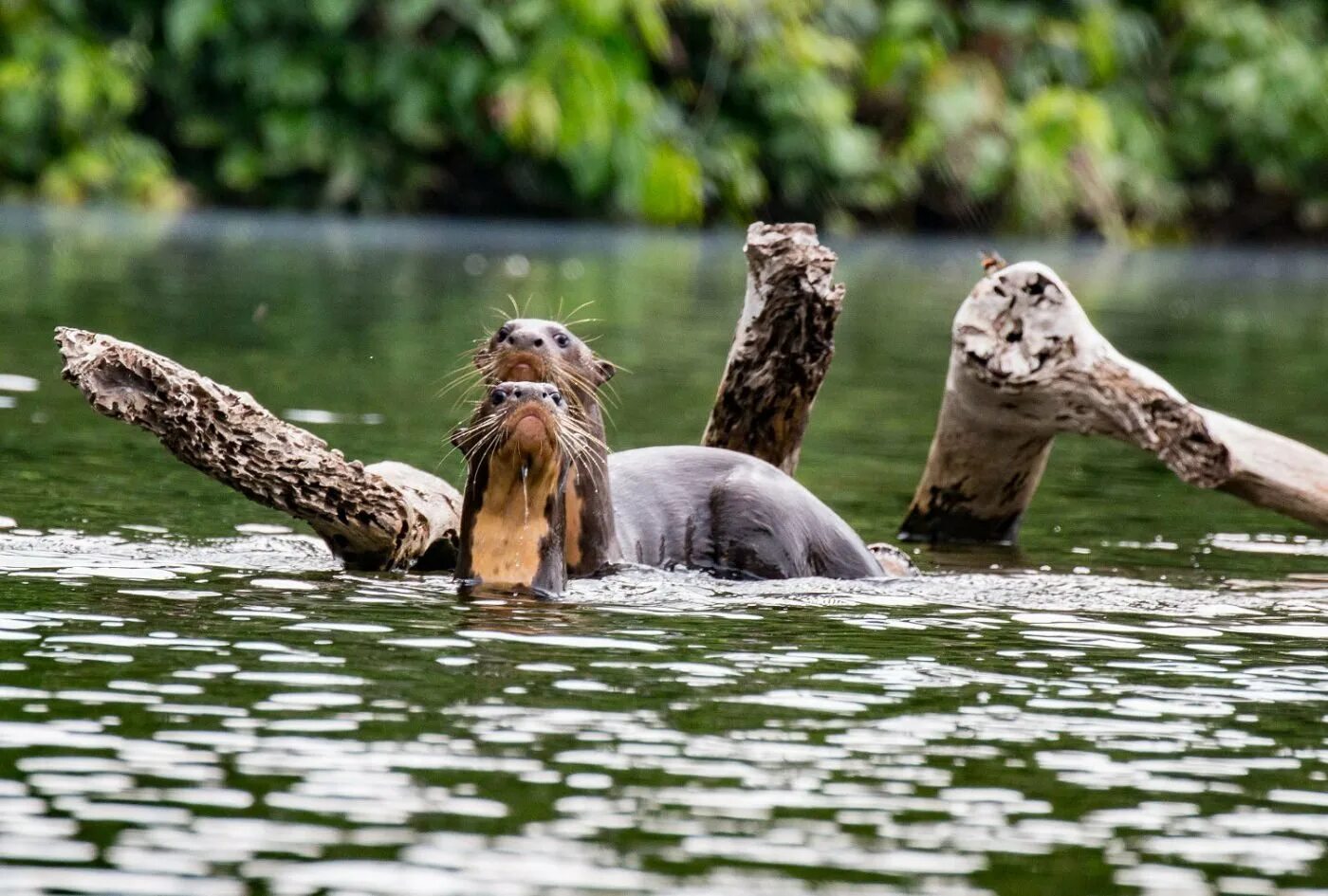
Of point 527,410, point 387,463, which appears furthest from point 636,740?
point 387,463

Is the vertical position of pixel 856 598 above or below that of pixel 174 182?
below

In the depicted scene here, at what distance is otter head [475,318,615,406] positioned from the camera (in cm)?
774

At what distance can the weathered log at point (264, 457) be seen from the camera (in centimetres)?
748

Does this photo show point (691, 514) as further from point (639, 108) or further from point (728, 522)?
point (639, 108)

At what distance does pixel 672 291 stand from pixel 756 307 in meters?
13.6

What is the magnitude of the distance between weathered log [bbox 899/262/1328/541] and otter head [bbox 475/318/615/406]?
1.99m

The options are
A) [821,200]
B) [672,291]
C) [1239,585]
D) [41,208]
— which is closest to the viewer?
[1239,585]

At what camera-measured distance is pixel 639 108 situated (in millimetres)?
31797

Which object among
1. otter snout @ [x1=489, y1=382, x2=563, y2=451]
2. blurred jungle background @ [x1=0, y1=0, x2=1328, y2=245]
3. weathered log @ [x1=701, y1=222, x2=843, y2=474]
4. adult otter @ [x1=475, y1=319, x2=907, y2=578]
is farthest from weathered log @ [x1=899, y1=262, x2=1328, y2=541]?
blurred jungle background @ [x1=0, y1=0, x2=1328, y2=245]

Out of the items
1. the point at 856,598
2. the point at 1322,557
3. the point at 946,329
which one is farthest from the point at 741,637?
the point at 946,329

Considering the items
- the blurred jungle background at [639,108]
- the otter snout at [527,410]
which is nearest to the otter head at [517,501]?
the otter snout at [527,410]

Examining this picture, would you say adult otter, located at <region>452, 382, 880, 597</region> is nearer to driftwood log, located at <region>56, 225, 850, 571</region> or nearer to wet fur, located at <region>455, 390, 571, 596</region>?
wet fur, located at <region>455, 390, 571, 596</region>

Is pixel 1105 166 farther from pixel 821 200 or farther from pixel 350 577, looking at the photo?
pixel 350 577

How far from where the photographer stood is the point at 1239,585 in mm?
8758
